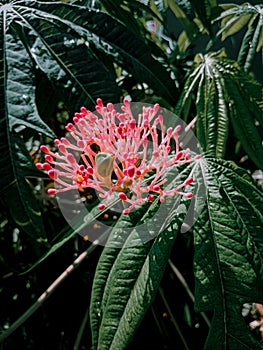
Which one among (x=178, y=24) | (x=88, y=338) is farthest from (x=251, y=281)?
(x=178, y=24)

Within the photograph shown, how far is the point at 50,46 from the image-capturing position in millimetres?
752

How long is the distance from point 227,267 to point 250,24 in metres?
0.66

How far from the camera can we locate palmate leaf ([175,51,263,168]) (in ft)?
2.81

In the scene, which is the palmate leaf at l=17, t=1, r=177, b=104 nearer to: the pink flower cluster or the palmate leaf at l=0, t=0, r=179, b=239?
the palmate leaf at l=0, t=0, r=179, b=239

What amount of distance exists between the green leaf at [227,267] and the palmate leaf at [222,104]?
176 millimetres

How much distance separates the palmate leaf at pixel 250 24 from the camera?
1.07 metres

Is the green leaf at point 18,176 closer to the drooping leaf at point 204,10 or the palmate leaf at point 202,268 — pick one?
the palmate leaf at point 202,268

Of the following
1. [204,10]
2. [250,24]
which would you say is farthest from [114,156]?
[250,24]

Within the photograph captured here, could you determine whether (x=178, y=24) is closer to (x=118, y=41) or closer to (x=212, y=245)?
(x=118, y=41)

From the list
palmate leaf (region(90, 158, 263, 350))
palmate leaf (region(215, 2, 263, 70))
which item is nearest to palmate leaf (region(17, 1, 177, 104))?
palmate leaf (region(90, 158, 263, 350))

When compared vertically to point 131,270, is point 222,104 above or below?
above

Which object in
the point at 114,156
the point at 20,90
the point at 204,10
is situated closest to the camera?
the point at 114,156

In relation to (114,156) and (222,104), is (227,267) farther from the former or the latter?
(222,104)

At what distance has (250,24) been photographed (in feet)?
3.58
